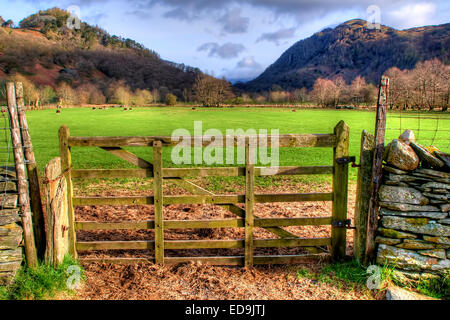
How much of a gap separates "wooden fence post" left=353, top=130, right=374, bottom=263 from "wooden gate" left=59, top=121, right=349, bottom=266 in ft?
0.75

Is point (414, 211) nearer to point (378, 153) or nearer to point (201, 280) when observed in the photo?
point (378, 153)

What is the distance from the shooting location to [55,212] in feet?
17.0

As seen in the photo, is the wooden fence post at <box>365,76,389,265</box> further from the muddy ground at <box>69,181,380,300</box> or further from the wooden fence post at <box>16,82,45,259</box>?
the wooden fence post at <box>16,82,45,259</box>

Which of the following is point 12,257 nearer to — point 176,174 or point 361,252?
point 176,174

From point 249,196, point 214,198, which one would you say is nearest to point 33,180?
point 214,198

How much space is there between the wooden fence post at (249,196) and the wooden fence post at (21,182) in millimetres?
3532

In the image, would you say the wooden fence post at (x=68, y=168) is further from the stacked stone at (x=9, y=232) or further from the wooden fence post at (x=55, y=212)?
the stacked stone at (x=9, y=232)

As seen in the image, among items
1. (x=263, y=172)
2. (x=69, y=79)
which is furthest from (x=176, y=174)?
(x=69, y=79)

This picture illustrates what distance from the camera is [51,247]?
5.26 meters

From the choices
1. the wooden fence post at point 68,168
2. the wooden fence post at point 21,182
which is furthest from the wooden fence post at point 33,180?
the wooden fence post at point 68,168
